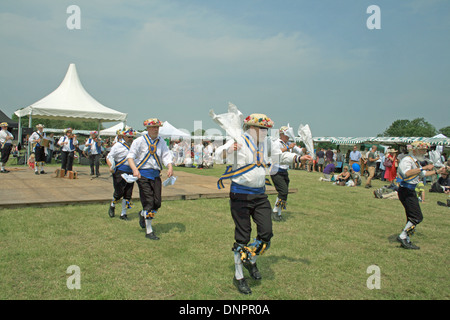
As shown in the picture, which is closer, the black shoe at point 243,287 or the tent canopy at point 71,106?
the black shoe at point 243,287

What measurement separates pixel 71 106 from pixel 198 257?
16.8 m

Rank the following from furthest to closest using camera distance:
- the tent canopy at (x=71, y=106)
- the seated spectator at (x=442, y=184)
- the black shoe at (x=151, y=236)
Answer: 1. the tent canopy at (x=71, y=106)
2. the seated spectator at (x=442, y=184)
3. the black shoe at (x=151, y=236)

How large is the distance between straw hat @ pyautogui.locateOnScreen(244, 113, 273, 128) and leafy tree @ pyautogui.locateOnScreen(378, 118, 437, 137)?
269 ft

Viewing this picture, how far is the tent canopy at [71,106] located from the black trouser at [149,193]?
14276mm

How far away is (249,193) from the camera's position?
3900 mm

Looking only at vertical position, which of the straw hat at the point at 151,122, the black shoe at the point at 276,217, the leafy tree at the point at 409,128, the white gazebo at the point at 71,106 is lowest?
the black shoe at the point at 276,217

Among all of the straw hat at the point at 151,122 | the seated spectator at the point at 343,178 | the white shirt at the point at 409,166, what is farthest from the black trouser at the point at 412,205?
the seated spectator at the point at 343,178

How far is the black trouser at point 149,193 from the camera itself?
5.68 meters

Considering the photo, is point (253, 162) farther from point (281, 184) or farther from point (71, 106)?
point (71, 106)

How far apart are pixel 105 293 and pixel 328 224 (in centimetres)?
525

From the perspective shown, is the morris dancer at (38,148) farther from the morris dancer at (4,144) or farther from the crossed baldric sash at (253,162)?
the crossed baldric sash at (253,162)

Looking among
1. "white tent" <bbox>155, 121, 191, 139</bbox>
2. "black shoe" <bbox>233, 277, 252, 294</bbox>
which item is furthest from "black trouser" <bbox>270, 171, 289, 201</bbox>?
"white tent" <bbox>155, 121, 191, 139</bbox>

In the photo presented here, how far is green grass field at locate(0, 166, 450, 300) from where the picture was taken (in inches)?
146
